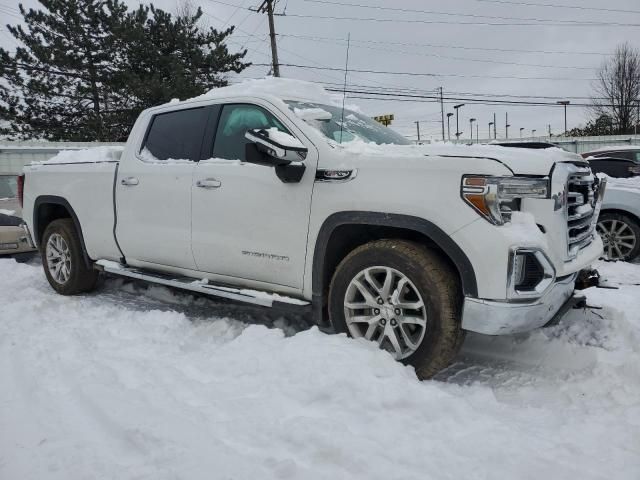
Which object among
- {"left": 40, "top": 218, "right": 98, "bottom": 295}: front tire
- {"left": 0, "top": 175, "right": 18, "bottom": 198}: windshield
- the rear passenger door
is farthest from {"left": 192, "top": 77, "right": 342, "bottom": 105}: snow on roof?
{"left": 0, "top": 175, "right": 18, "bottom": 198}: windshield

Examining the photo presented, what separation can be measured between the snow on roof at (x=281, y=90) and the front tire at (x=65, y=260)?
218 centimetres

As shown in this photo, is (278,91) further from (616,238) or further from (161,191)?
(616,238)

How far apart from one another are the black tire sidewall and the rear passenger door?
55.8 inches

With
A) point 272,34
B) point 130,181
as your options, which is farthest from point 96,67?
point 130,181

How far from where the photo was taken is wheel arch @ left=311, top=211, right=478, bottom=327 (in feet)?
9.07

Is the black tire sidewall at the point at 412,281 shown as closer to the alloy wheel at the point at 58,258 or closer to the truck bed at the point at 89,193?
the truck bed at the point at 89,193

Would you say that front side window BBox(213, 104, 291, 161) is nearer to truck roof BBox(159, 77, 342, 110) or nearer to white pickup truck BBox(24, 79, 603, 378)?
white pickup truck BBox(24, 79, 603, 378)

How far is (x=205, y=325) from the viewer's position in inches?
157

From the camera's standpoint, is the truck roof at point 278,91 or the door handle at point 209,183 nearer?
the door handle at point 209,183

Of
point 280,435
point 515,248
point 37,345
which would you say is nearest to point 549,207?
point 515,248

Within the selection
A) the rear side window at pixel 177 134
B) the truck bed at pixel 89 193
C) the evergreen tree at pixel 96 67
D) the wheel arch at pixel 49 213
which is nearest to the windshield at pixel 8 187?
the wheel arch at pixel 49 213

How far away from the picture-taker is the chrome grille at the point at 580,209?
119 inches

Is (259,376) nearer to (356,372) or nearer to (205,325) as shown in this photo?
(356,372)

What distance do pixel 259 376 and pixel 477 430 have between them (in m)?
1.18
